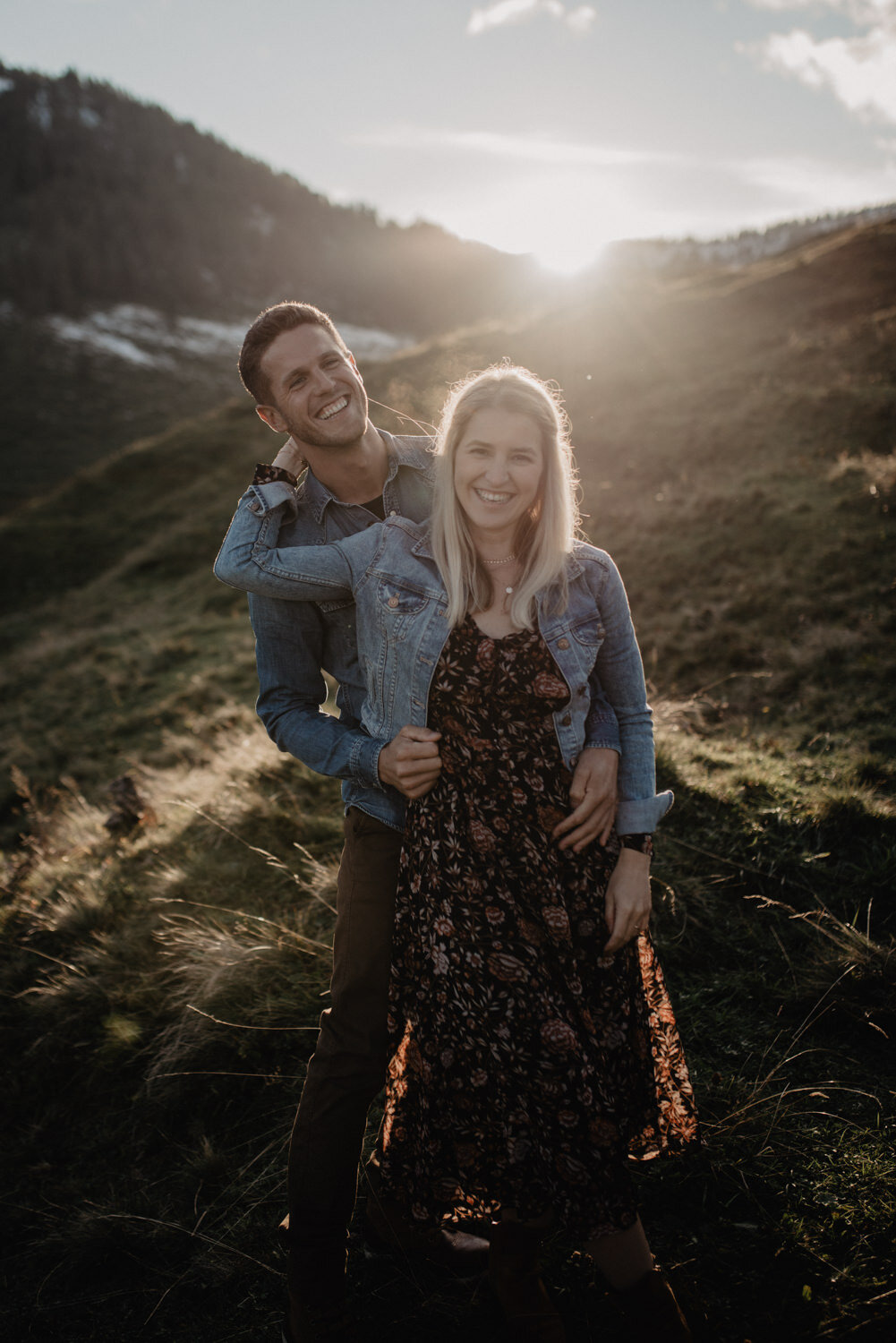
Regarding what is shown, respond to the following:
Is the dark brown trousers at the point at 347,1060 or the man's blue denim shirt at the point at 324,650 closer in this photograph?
the dark brown trousers at the point at 347,1060

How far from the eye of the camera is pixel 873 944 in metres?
2.56

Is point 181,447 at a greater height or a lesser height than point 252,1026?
greater

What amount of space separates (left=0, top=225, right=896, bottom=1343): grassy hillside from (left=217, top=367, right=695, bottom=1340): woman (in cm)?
40

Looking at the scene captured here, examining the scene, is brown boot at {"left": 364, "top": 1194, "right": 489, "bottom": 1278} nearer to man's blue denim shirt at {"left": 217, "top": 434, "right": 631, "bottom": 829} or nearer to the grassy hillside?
the grassy hillside

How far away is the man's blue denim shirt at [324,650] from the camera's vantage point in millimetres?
2061

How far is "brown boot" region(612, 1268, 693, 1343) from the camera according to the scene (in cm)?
168

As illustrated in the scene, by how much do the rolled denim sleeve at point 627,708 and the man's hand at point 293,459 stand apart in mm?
1089

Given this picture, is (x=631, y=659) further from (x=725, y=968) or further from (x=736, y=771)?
(x=736, y=771)

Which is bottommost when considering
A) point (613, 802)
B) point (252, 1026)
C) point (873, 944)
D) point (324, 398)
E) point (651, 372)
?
point (252, 1026)

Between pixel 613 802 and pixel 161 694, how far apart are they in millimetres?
8512

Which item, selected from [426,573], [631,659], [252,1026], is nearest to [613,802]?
[631,659]

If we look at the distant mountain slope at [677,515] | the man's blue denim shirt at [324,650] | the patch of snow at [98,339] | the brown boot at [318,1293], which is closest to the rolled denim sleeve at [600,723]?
the man's blue denim shirt at [324,650]

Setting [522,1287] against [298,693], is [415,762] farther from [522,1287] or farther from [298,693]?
[522,1287]

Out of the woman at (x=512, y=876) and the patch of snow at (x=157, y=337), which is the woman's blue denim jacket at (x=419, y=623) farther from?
the patch of snow at (x=157, y=337)
